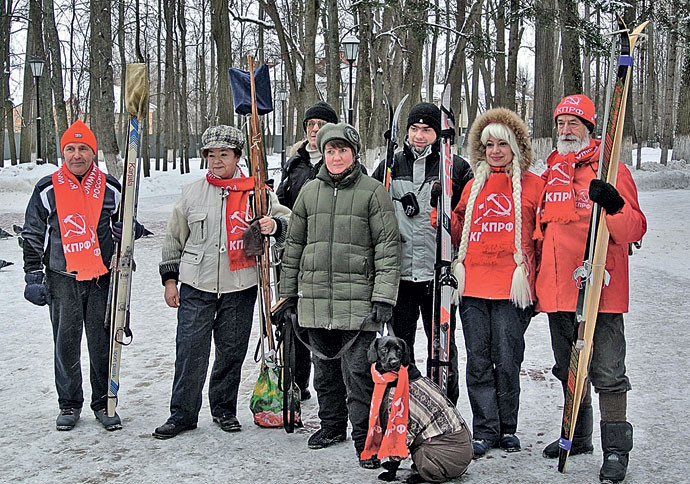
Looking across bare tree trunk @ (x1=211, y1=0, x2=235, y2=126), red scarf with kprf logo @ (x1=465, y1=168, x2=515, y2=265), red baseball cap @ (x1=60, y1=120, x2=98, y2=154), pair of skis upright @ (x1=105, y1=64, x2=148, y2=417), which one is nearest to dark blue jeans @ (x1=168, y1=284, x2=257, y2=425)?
pair of skis upright @ (x1=105, y1=64, x2=148, y2=417)

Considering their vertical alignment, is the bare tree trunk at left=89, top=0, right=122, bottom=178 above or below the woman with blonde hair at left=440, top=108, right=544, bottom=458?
above

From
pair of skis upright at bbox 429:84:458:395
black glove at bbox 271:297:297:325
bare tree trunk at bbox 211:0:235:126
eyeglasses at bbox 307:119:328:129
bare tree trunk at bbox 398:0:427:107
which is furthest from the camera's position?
bare tree trunk at bbox 398:0:427:107

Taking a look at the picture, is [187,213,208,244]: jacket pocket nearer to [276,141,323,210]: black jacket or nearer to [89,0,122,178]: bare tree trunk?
[276,141,323,210]: black jacket

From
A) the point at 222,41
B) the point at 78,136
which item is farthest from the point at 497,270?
the point at 222,41

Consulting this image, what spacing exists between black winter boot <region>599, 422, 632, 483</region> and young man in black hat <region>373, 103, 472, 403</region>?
103 cm

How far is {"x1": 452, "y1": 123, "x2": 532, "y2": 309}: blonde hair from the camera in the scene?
431 centimetres

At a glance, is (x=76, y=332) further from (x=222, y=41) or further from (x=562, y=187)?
(x=222, y=41)

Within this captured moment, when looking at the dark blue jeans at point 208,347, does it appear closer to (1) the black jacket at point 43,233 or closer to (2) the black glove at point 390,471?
(1) the black jacket at point 43,233

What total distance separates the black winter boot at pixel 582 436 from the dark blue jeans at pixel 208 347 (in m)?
1.94

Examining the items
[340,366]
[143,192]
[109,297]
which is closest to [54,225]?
[109,297]

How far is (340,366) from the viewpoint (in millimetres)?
4594


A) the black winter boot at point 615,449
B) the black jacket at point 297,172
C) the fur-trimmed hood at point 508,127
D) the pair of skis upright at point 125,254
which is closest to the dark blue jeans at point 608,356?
the black winter boot at point 615,449

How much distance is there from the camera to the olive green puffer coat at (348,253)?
427cm

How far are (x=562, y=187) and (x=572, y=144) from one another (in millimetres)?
247
